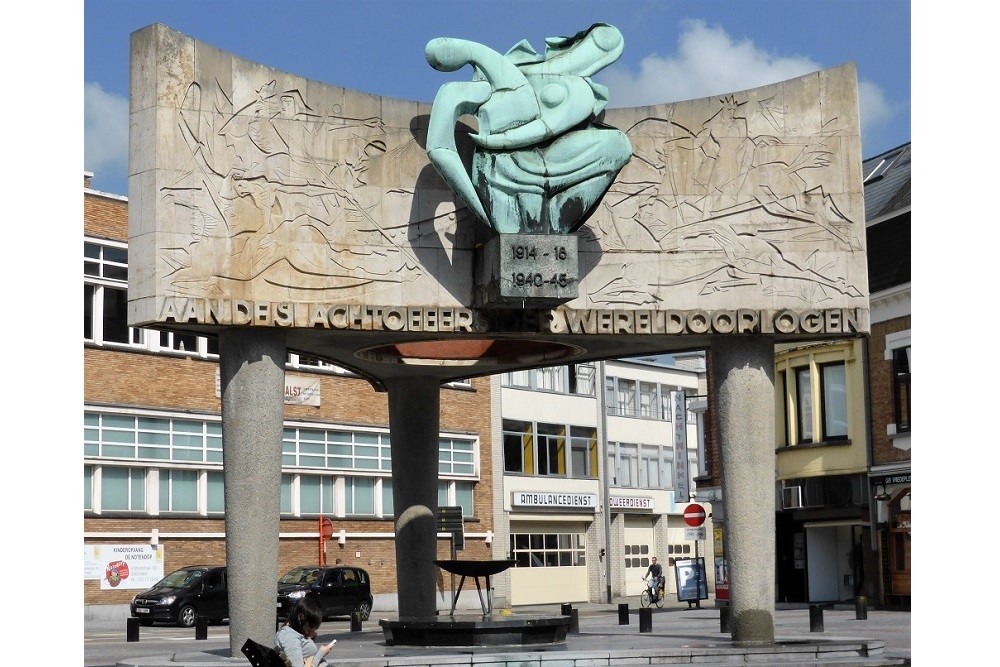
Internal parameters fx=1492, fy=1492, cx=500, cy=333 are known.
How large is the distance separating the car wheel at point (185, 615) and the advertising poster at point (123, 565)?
608 cm

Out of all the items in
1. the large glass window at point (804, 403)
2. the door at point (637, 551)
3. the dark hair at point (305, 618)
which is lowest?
the door at point (637, 551)

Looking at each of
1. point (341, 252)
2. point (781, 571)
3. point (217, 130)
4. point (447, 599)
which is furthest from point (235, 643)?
point (447, 599)

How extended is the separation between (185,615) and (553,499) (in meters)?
25.2

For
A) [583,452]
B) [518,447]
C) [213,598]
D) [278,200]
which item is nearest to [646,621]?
[278,200]

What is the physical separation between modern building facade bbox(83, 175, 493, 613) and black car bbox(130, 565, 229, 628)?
72.7 inches

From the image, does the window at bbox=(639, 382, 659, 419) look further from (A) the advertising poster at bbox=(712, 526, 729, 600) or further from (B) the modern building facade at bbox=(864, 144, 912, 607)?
(B) the modern building facade at bbox=(864, 144, 912, 607)

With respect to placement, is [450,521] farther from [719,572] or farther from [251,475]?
[251,475]

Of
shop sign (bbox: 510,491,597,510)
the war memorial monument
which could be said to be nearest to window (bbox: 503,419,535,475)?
shop sign (bbox: 510,491,597,510)

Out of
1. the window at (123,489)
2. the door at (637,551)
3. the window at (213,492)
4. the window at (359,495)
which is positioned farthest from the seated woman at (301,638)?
the door at (637,551)

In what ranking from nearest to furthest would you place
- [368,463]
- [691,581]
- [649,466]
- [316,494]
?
1. [691,581]
2. [316,494]
3. [368,463]
4. [649,466]

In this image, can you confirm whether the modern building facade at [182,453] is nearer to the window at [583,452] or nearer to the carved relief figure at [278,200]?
the window at [583,452]

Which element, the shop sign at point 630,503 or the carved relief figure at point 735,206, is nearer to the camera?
the carved relief figure at point 735,206

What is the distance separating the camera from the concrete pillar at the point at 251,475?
914 inches

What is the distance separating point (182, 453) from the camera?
5053 centimetres
